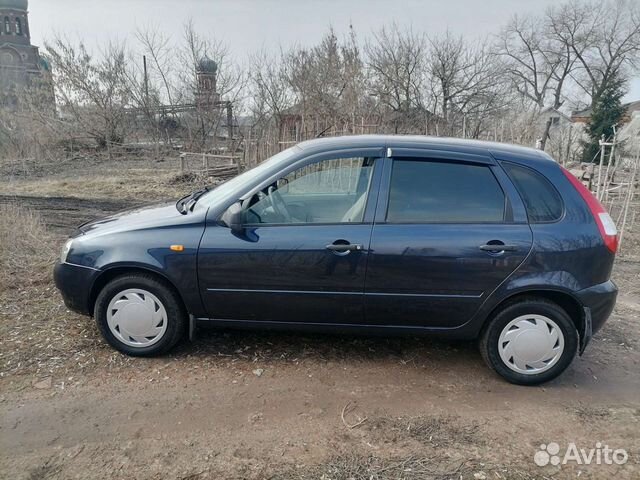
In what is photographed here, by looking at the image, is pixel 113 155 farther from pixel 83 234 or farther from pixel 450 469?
pixel 450 469

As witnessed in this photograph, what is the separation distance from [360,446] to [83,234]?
2.66 meters

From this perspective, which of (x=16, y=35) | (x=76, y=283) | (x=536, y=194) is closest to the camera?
(x=536, y=194)

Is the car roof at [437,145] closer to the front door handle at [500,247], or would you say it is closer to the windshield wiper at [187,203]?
the front door handle at [500,247]

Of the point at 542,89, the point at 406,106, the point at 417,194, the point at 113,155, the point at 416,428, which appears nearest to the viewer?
the point at 416,428

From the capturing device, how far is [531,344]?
10.8ft

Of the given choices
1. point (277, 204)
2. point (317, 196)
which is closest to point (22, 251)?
point (277, 204)

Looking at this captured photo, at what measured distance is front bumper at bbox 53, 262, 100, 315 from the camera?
136 inches

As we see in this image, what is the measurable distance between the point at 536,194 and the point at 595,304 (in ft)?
2.95

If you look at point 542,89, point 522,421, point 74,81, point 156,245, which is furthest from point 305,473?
point 542,89

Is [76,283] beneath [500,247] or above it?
beneath

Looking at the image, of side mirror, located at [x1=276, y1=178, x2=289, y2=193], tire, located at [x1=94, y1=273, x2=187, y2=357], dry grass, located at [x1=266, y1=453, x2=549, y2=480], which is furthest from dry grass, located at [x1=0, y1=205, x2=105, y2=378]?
dry grass, located at [x1=266, y1=453, x2=549, y2=480]

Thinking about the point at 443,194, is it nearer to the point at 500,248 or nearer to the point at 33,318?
the point at 500,248

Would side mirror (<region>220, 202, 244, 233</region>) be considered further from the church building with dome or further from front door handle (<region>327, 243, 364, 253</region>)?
the church building with dome

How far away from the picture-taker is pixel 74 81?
80.0ft
